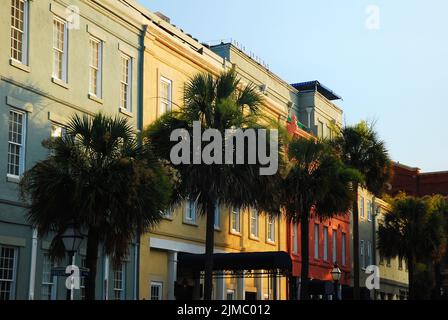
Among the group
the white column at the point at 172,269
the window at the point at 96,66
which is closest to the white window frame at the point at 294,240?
the white column at the point at 172,269

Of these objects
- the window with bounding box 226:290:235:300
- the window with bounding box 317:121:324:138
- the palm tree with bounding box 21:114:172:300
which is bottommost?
the window with bounding box 226:290:235:300

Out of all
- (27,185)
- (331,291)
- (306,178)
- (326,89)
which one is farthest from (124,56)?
(326,89)

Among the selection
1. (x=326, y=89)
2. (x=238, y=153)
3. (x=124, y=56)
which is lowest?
(x=238, y=153)

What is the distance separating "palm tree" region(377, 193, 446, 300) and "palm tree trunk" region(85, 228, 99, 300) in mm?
35677

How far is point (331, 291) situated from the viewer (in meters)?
35.4

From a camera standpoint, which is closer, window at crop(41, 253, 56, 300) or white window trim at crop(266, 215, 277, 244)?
window at crop(41, 253, 56, 300)

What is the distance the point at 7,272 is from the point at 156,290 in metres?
8.63

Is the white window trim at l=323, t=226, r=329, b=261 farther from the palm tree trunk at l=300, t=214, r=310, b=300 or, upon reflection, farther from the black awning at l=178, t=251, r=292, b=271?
the black awning at l=178, t=251, r=292, b=271

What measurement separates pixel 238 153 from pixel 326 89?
35.7 meters

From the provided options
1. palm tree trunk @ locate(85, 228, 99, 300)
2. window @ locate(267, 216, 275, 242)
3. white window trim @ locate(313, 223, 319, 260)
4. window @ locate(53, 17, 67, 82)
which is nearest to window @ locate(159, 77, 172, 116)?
window @ locate(53, 17, 67, 82)

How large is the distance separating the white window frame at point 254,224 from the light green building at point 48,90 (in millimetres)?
10672

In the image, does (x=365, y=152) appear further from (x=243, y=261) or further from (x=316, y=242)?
(x=243, y=261)

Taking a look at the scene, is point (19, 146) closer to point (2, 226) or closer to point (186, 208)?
point (2, 226)

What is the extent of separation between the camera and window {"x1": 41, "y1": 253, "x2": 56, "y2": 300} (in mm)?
22750
